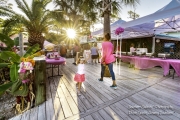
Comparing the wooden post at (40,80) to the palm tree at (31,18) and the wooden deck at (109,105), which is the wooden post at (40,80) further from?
the palm tree at (31,18)

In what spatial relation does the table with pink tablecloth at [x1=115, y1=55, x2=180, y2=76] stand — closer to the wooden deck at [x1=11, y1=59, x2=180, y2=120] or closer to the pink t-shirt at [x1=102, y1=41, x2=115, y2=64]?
the wooden deck at [x1=11, y1=59, x2=180, y2=120]

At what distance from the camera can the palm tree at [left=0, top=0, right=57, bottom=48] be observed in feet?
23.4

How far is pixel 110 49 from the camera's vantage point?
12.8ft

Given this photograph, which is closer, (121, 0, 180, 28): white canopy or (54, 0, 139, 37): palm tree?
(121, 0, 180, 28): white canopy

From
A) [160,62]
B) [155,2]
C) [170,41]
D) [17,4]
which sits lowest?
[160,62]

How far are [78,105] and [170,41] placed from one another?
12.0 metres

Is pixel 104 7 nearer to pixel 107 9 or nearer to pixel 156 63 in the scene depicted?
pixel 107 9

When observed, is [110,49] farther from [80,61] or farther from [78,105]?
[78,105]

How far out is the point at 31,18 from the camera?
7445 mm

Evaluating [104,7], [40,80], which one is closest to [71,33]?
[104,7]

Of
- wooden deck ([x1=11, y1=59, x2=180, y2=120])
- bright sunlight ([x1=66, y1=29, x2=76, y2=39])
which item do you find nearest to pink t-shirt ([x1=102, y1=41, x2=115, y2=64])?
wooden deck ([x1=11, y1=59, x2=180, y2=120])

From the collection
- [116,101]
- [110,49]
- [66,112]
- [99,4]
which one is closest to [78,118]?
[66,112]

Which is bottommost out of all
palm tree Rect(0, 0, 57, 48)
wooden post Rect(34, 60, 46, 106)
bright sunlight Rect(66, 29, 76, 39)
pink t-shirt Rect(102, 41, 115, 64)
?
wooden post Rect(34, 60, 46, 106)

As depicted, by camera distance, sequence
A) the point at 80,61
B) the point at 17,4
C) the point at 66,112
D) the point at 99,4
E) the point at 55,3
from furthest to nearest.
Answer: the point at 55,3, the point at 99,4, the point at 17,4, the point at 80,61, the point at 66,112
